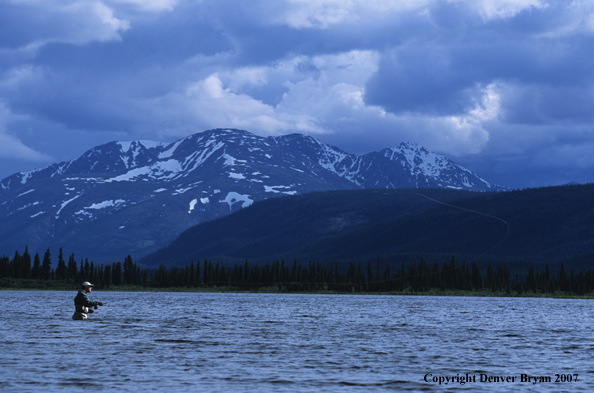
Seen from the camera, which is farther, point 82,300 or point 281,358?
point 82,300

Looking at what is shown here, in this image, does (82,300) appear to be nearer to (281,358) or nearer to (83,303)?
(83,303)

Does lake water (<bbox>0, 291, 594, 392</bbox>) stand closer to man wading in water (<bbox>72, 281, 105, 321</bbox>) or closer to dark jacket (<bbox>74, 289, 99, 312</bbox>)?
man wading in water (<bbox>72, 281, 105, 321</bbox>)

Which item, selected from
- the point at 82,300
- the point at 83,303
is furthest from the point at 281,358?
the point at 83,303

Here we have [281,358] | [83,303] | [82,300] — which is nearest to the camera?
[281,358]

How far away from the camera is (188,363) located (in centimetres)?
4597

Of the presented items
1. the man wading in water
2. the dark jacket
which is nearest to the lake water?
the man wading in water

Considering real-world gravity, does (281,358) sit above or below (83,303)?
below

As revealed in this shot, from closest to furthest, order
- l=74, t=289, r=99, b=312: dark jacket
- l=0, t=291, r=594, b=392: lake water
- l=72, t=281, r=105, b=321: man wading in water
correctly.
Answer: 1. l=0, t=291, r=594, b=392: lake water
2. l=72, t=281, r=105, b=321: man wading in water
3. l=74, t=289, r=99, b=312: dark jacket

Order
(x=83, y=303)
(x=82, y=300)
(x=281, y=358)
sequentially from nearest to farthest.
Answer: (x=281, y=358), (x=82, y=300), (x=83, y=303)

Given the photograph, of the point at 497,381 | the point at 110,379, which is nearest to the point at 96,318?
the point at 110,379

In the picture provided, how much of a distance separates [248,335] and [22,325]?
23.7m

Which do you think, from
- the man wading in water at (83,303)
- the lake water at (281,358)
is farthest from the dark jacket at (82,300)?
the lake water at (281,358)

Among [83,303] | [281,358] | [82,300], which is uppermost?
[82,300]

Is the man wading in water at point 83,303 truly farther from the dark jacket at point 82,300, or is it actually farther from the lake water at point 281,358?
the lake water at point 281,358
